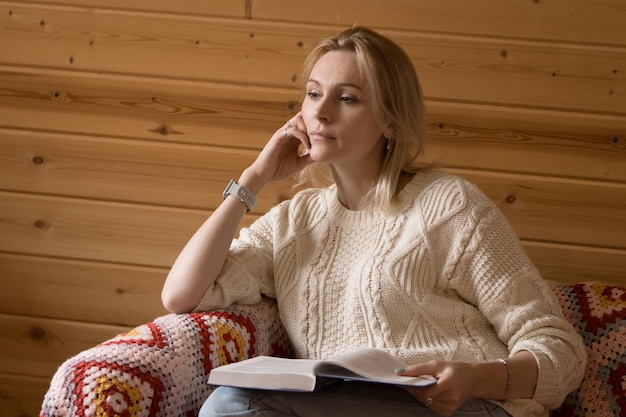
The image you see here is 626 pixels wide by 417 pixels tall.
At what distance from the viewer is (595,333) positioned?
5.84 ft

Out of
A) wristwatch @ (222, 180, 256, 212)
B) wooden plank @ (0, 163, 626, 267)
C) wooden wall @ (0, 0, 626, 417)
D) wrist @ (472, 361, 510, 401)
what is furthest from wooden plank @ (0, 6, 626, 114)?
wrist @ (472, 361, 510, 401)

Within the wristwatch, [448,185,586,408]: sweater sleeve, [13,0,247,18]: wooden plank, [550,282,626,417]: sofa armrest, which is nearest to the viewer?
[448,185,586,408]: sweater sleeve

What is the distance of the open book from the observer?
133 cm

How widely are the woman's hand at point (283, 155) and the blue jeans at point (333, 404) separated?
55 cm

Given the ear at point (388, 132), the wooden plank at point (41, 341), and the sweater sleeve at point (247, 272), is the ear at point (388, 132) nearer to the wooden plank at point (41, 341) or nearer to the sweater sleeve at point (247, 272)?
the sweater sleeve at point (247, 272)

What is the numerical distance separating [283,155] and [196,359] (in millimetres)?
522

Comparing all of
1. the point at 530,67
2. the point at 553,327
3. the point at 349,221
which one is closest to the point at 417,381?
the point at 553,327

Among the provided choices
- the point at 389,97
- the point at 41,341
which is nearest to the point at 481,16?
the point at 389,97

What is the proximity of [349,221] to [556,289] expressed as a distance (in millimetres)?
→ 493

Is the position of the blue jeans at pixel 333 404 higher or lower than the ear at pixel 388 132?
lower

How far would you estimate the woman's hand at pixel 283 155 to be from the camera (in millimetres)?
1831

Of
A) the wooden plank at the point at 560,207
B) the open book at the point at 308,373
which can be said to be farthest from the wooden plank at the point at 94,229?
the open book at the point at 308,373

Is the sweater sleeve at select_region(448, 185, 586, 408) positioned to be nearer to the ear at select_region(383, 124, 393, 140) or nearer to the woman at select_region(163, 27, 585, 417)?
the woman at select_region(163, 27, 585, 417)

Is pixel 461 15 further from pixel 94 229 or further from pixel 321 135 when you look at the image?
pixel 94 229
